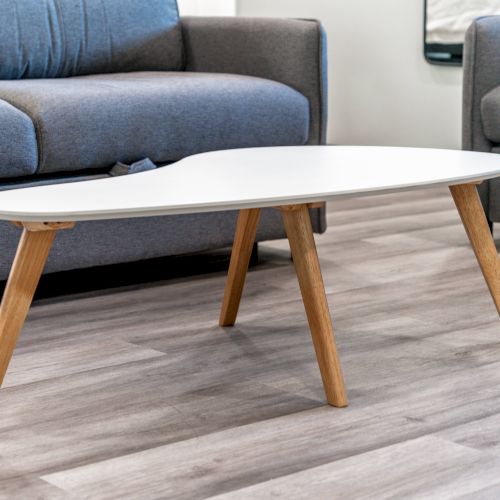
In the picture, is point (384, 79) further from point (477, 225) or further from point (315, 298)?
point (315, 298)

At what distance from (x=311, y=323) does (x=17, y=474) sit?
48 centimetres

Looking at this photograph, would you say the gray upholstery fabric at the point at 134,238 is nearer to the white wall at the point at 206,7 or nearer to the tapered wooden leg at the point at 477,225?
the tapered wooden leg at the point at 477,225

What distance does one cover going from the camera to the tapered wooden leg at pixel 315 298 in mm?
1526

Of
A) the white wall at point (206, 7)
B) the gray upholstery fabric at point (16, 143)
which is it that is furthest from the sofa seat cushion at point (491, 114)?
the white wall at point (206, 7)

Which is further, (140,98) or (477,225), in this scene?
(140,98)

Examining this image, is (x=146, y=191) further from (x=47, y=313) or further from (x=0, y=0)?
(x=0, y=0)

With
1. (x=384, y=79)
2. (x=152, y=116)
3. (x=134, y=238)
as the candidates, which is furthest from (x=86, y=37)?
(x=384, y=79)

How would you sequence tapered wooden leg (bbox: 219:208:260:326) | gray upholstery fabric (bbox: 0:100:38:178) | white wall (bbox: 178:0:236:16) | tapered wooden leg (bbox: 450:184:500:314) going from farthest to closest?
white wall (bbox: 178:0:236:16) → gray upholstery fabric (bbox: 0:100:38:178) → tapered wooden leg (bbox: 219:208:260:326) → tapered wooden leg (bbox: 450:184:500:314)

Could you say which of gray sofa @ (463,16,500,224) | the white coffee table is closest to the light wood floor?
the white coffee table

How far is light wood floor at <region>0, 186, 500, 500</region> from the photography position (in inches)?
50.9

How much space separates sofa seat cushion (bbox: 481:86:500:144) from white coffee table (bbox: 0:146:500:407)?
768 millimetres

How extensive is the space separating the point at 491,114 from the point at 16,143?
3.97ft

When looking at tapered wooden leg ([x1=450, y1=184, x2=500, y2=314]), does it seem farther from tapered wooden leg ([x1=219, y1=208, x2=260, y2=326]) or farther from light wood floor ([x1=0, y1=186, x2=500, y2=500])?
tapered wooden leg ([x1=219, y1=208, x2=260, y2=326])

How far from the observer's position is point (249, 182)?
1.52 metres
